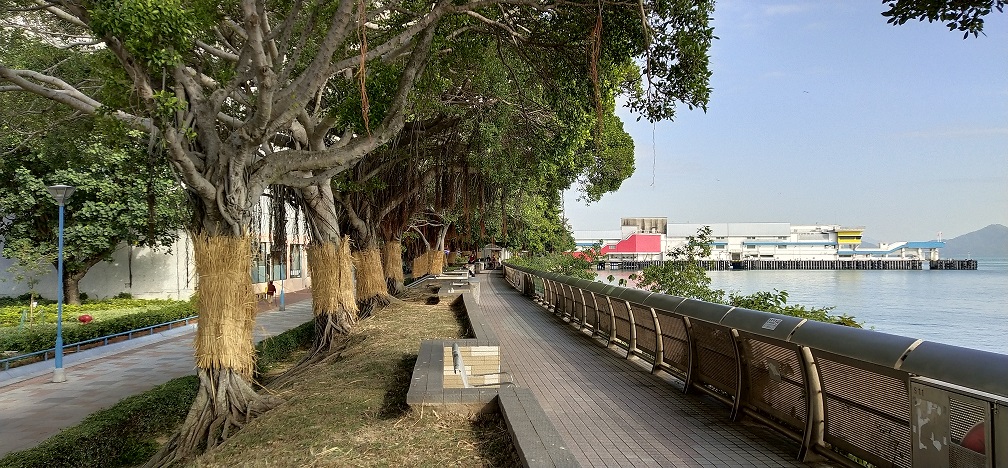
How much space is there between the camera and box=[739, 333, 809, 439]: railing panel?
192 inches

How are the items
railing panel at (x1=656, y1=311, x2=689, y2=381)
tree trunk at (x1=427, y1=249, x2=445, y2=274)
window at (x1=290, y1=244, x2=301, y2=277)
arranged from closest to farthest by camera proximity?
railing panel at (x1=656, y1=311, x2=689, y2=381) → tree trunk at (x1=427, y1=249, x2=445, y2=274) → window at (x1=290, y1=244, x2=301, y2=277)

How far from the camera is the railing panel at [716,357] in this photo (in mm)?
5973

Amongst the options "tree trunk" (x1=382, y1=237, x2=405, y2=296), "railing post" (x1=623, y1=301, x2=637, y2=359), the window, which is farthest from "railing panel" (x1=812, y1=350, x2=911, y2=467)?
the window

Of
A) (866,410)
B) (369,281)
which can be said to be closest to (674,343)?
(866,410)

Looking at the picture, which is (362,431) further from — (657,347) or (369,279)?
(369,279)

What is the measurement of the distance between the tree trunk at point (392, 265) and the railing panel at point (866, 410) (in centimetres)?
1788

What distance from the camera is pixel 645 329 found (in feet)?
29.1

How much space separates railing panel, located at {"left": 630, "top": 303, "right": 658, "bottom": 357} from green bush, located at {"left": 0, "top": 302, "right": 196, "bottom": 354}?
337 inches

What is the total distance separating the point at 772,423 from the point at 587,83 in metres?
5.35

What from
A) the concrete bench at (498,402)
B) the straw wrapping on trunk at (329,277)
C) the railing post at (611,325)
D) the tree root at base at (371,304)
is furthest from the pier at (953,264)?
the concrete bench at (498,402)

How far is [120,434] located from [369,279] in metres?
7.62

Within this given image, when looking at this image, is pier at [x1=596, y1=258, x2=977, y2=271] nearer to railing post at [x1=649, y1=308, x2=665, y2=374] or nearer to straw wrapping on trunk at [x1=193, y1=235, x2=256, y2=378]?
railing post at [x1=649, y1=308, x2=665, y2=374]

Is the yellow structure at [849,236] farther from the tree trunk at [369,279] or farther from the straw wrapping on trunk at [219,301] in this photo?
the straw wrapping on trunk at [219,301]

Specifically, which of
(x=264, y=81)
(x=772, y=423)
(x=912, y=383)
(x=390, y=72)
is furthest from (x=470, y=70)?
(x=912, y=383)
